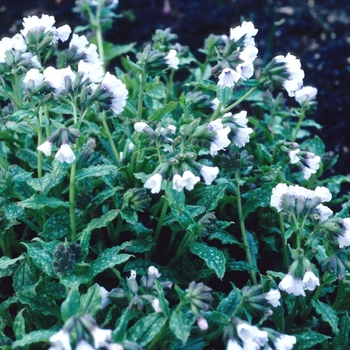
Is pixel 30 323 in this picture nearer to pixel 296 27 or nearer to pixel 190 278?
pixel 190 278

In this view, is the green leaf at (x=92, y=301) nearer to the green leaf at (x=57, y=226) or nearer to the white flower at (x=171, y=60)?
the green leaf at (x=57, y=226)

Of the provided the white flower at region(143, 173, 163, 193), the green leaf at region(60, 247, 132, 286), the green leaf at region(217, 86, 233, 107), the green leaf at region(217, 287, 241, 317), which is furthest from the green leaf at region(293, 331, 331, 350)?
the green leaf at region(217, 86, 233, 107)

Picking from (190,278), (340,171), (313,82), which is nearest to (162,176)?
(190,278)

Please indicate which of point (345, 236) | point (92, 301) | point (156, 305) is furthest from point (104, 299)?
point (345, 236)

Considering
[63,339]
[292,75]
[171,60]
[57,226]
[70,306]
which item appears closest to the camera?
[63,339]

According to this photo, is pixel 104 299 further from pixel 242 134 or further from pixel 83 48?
pixel 83 48

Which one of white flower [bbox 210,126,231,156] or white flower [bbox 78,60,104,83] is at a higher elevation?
white flower [bbox 78,60,104,83]

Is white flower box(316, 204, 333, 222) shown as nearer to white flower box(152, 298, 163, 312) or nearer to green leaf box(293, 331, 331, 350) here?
green leaf box(293, 331, 331, 350)
